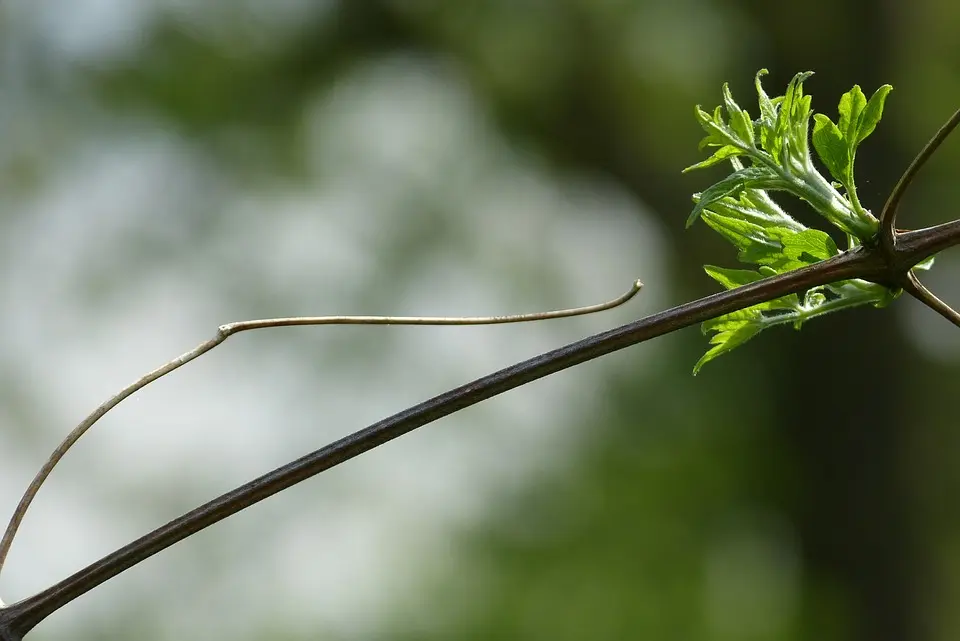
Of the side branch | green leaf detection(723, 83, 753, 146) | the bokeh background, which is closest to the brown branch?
the side branch

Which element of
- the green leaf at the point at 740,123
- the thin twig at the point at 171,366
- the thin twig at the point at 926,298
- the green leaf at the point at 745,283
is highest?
the green leaf at the point at 740,123

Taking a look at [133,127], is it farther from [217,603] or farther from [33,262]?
[217,603]

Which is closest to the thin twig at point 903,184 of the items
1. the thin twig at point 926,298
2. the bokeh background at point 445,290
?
the thin twig at point 926,298

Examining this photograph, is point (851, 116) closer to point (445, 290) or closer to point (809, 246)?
point (809, 246)

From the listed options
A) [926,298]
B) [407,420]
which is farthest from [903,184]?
[407,420]

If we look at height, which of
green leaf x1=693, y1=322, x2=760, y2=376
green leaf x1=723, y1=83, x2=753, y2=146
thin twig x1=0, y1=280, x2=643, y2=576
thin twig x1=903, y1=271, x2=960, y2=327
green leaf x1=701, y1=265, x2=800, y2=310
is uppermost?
green leaf x1=723, y1=83, x2=753, y2=146

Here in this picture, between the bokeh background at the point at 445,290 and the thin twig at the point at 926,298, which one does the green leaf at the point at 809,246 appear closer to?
the thin twig at the point at 926,298

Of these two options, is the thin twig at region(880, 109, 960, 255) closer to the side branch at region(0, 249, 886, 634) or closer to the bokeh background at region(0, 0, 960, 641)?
the side branch at region(0, 249, 886, 634)

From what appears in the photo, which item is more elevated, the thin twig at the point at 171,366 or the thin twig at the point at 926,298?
the thin twig at the point at 171,366
